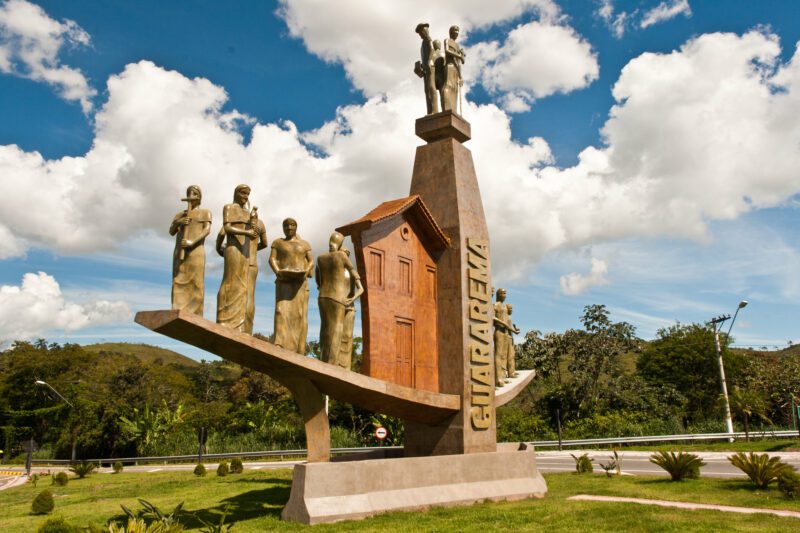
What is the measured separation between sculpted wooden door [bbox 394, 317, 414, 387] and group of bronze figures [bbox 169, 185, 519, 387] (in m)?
1.52

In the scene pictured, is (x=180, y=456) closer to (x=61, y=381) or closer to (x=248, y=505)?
(x=61, y=381)

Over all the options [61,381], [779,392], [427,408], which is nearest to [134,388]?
[61,381]

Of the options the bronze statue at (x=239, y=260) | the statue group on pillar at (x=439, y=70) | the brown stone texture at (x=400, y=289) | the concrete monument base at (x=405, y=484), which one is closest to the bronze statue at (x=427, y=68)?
the statue group on pillar at (x=439, y=70)

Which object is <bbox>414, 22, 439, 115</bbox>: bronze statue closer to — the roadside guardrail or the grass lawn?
the grass lawn

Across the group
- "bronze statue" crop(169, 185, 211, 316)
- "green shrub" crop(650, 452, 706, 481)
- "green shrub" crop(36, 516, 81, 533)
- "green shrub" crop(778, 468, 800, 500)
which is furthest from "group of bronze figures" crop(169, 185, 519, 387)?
"green shrub" crop(650, 452, 706, 481)

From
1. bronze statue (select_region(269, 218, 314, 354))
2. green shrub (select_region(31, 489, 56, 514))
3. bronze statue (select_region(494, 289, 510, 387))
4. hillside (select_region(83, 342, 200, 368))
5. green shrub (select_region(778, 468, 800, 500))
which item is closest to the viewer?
bronze statue (select_region(269, 218, 314, 354))

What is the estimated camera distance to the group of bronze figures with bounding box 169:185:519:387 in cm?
970

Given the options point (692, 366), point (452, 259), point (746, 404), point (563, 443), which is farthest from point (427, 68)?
point (692, 366)

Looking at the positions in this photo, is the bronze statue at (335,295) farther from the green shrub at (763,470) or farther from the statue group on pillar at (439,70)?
the green shrub at (763,470)

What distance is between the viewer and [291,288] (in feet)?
37.1

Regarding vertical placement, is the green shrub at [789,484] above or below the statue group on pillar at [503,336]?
below

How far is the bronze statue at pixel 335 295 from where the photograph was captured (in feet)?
38.5

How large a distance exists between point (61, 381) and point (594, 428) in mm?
38079

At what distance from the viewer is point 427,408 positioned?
43.5ft
